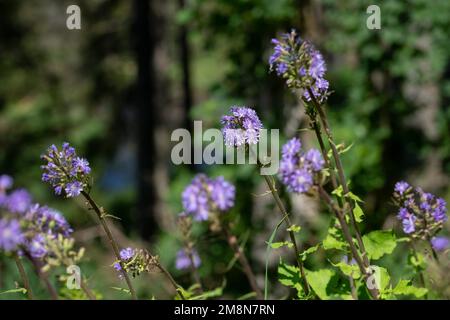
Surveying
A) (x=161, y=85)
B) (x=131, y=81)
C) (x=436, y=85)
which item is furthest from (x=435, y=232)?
(x=131, y=81)

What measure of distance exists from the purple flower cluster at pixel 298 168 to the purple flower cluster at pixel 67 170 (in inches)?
29.4

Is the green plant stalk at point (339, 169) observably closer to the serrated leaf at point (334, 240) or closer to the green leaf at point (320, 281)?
A: the serrated leaf at point (334, 240)

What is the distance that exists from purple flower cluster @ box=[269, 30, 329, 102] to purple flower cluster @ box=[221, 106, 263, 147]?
20 cm

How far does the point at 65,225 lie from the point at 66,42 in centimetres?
1598

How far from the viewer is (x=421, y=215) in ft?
7.71

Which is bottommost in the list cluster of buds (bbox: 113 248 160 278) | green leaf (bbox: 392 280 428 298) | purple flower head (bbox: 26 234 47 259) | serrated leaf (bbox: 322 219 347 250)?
green leaf (bbox: 392 280 428 298)

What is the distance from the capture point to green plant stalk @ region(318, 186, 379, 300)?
2.01 m

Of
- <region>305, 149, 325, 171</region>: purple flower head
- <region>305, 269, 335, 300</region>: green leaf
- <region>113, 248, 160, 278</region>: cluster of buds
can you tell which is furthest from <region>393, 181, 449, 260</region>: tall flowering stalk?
<region>113, 248, 160, 278</region>: cluster of buds

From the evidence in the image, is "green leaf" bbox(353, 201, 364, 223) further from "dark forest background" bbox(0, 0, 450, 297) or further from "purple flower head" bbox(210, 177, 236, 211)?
"dark forest background" bbox(0, 0, 450, 297)

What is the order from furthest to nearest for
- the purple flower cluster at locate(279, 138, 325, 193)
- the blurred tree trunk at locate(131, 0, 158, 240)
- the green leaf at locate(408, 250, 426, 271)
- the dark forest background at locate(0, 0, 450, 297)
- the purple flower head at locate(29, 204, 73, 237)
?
the blurred tree trunk at locate(131, 0, 158, 240)
the dark forest background at locate(0, 0, 450, 297)
the green leaf at locate(408, 250, 426, 271)
the purple flower head at locate(29, 204, 73, 237)
the purple flower cluster at locate(279, 138, 325, 193)

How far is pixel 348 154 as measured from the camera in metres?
8.11

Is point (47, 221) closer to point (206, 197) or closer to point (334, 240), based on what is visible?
point (206, 197)

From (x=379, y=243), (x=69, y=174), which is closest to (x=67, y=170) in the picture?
(x=69, y=174)
